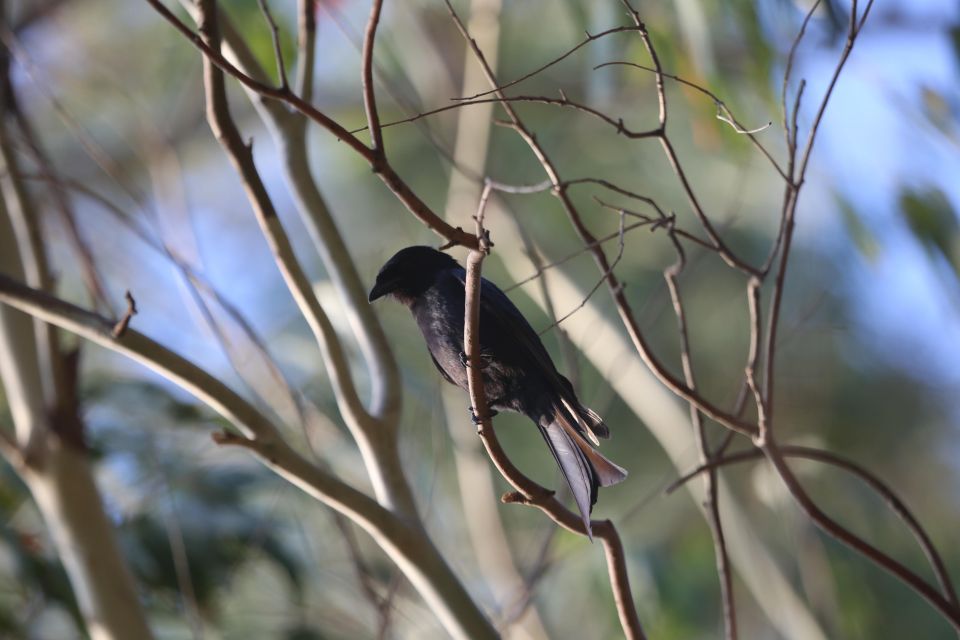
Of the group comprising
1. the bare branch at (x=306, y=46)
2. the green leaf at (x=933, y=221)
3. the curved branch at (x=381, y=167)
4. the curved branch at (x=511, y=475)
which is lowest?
the curved branch at (x=511, y=475)

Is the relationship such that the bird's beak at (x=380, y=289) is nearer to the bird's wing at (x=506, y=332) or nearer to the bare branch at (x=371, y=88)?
the bird's wing at (x=506, y=332)

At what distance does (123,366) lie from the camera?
8.73m

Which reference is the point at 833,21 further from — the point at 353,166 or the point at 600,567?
the point at 353,166

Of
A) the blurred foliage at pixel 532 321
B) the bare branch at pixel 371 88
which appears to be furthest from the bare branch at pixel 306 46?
the bare branch at pixel 371 88

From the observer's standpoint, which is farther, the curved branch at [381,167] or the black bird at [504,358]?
the black bird at [504,358]

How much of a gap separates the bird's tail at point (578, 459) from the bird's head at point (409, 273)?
623 mm

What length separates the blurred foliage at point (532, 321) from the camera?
A: 4.52 meters

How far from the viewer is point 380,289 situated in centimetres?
A: 321

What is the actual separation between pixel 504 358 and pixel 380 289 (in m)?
0.47

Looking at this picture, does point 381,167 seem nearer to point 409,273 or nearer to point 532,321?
point 409,273

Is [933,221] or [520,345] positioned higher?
[933,221]

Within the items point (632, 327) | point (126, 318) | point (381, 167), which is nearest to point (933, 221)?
point (632, 327)

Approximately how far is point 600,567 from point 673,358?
3565 millimetres

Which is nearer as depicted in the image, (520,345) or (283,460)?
(283,460)
